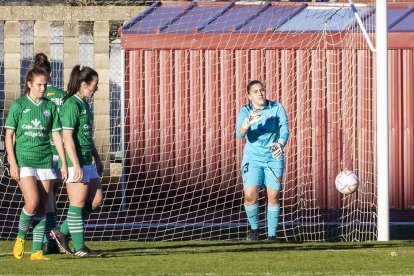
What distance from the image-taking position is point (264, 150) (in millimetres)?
13438

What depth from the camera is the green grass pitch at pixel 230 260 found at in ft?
33.9

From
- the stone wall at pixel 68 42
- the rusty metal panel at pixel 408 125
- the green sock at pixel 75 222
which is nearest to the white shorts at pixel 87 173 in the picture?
the green sock at pixel 75 222

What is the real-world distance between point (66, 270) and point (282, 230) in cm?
546

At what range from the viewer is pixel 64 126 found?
11.2m

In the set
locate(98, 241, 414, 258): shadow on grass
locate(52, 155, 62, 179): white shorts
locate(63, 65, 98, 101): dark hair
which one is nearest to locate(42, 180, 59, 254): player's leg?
locate(52, 155, 62, 179): white shorts

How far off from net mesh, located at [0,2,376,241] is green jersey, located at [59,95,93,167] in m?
6.29

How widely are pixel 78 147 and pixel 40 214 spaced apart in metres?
0.67

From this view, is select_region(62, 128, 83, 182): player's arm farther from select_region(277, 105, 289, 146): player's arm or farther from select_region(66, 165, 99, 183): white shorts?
select_region(277, 105, 289, 146): player's arm

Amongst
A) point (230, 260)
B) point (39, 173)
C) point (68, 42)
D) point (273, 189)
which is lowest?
point (230, 260)

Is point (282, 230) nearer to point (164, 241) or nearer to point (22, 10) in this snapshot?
point (164, 241)

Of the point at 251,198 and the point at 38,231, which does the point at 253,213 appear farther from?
the point at 38,231

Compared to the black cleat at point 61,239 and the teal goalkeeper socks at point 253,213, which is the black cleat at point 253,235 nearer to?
the teal goalkeeper socks at point 253,213

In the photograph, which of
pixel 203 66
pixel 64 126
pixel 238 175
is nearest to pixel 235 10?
pixel 203 66

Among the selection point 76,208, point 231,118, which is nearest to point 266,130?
point 76,208
